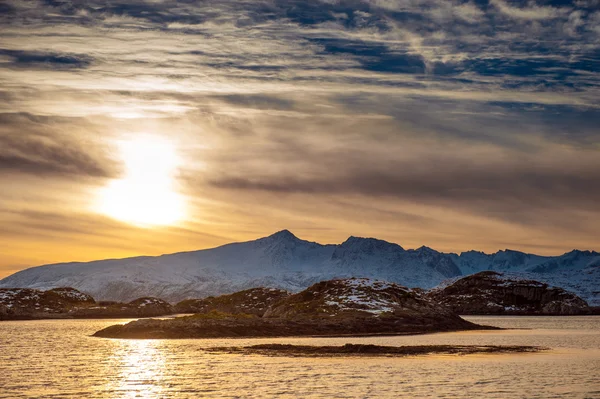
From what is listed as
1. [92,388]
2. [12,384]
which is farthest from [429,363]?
[12,384]

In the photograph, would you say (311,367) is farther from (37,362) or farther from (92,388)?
(37,362)

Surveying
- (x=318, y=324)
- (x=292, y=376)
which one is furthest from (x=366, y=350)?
(x=318, y=324)

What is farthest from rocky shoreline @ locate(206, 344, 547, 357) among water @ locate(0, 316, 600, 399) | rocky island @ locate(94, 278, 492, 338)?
rocky island @ locate(94, 278, 492, 338)

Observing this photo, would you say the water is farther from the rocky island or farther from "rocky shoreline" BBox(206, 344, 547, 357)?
the rocky island

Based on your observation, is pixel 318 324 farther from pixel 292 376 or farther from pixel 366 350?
pixel 292 376

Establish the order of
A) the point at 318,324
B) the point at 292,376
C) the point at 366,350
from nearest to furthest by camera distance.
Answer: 1. the point at 292,376
2. the point at 366,350
3. the point at 318,324

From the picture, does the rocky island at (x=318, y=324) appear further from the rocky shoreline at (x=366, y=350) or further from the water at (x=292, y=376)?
the water at (x=292, y=376)

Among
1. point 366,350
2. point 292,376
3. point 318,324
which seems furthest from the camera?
point 318,324

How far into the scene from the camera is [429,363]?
86812 mm

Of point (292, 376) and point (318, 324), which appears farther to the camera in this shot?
point (318, 324)

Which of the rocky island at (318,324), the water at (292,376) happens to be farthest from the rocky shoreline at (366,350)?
the rocky island at (318,324)

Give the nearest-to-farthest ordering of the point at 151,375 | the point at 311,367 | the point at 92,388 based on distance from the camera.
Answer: the point at 92,388 < the point at 151,375 < the point at 311,367

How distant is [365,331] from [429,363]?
3069 inches

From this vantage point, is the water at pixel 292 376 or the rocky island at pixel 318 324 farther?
the rocky island at pixel 318 324
